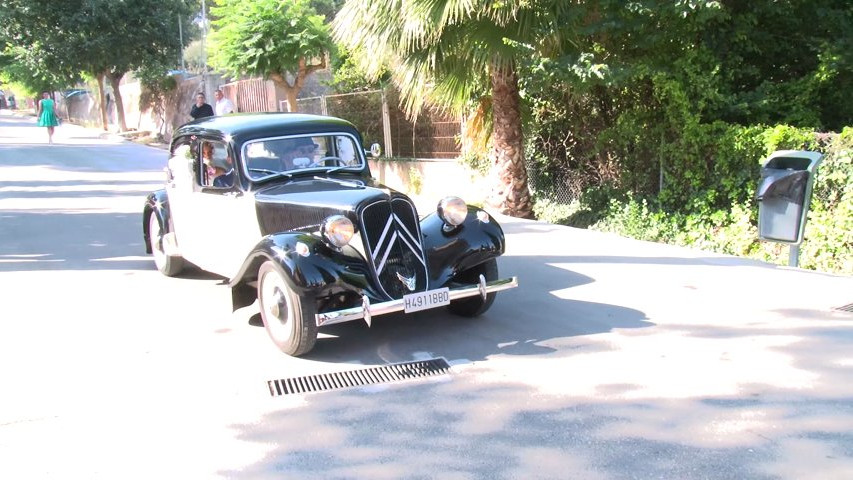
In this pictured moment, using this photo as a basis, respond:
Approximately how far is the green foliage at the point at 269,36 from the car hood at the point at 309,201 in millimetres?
12629

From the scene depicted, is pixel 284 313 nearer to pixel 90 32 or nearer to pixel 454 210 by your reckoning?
pixel 454 210

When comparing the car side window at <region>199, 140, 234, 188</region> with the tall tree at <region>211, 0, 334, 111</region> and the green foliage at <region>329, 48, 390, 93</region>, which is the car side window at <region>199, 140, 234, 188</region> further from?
the tall tree at <region>211, 0, 334, 111</region>

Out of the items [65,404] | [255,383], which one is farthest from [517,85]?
[65,404]

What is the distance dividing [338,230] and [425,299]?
789mm

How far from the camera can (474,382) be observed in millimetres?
5129

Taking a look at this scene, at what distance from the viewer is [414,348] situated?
5879mm

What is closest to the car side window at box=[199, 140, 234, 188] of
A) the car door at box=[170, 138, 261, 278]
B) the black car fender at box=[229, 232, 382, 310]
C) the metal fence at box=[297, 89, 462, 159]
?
the car door at box=[170, 138, 261, 278]

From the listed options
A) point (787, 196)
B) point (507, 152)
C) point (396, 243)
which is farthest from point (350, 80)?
point (396, 243)

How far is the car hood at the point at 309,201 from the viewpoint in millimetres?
5938

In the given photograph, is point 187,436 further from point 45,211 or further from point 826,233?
point 45,211

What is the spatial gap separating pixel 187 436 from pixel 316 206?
2.20 meters

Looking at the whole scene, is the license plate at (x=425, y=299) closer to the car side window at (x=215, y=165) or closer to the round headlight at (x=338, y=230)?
the round headlight at (x=338, y=230)

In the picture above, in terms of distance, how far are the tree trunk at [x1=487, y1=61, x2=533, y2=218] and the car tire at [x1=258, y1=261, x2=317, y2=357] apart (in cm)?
607

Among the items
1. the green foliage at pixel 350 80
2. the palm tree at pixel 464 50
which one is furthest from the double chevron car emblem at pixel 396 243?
the green foliage at pixel 350 80
